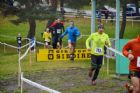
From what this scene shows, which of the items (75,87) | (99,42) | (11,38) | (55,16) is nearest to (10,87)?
(75,87)

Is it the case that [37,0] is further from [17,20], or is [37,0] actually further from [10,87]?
[10,87]

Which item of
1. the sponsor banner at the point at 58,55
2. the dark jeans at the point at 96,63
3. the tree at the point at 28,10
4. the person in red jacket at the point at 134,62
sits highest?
the tree at the point at 28,10

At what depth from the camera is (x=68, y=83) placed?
16.2m

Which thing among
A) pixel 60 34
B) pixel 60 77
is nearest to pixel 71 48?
pixel 60 34

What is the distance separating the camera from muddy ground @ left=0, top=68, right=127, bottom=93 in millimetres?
14869

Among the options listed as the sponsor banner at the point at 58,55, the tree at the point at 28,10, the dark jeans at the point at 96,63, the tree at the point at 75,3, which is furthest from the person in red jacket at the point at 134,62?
the tree at the point at 75,3

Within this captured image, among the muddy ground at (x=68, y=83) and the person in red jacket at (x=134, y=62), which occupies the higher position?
the person in red jacket at (x=134, y=62)

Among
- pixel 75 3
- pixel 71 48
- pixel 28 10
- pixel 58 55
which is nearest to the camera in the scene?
pixel 71 48

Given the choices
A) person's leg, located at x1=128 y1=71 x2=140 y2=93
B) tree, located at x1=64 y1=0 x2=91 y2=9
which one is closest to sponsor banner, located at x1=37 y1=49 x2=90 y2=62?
person's leg, located at x1=128 y1=71 x2=140 y2=93

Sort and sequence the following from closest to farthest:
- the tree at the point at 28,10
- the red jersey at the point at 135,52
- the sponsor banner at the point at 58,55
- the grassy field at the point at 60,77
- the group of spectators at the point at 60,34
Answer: the red jersey at the point at 135,52, the grassy field at the point at 60,77, the group of spectators at the point at 60,34, the sponsor banner at the point at 58,55, the tree at the point at 28,10

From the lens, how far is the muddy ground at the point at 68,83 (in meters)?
14.9

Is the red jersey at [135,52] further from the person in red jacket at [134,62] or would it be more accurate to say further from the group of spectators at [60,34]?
the group of spectators at [60,34]

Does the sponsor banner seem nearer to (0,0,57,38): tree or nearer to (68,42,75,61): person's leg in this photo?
(68,42,75,61): person's leg

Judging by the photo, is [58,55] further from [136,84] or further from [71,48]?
[136,84]
